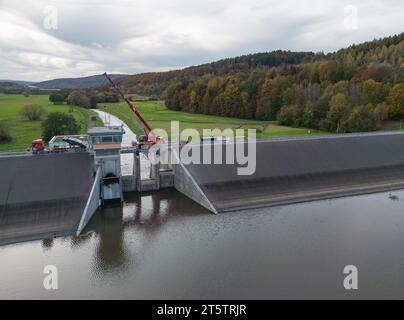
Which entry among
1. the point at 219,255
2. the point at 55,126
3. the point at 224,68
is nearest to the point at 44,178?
the point at 219,255

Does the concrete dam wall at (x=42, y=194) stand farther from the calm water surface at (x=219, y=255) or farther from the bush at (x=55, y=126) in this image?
the bush at (x=55, y=126)

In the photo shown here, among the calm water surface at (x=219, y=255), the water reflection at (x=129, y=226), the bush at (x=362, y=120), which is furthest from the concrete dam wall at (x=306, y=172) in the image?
the bush at (x=362, y=120)

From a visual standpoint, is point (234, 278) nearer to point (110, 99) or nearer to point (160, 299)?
point (160, 299)

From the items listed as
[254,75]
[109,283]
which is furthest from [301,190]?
[254,75]

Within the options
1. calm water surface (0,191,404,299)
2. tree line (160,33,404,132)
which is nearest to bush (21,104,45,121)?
tree line (160,33,404,132)

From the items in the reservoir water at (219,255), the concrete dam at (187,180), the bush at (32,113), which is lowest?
the reservoir water at (219,255)
